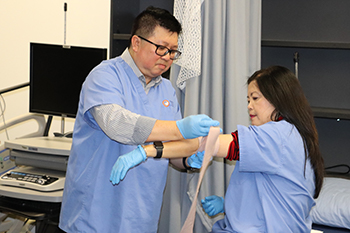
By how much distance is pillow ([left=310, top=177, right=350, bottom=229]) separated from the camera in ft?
5.98

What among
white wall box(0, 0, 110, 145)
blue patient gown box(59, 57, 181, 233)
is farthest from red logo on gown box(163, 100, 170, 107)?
white wall box(0, 0, 110, 145)

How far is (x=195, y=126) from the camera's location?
1303mm

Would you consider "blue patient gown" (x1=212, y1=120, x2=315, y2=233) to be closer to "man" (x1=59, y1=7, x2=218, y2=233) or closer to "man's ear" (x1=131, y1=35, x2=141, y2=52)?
"man" (x1=59, y1=7, x2=218, y2=233)

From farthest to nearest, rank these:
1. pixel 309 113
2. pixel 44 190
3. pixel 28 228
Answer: pixel 28 228
pixel 44 190
pixel 309 113

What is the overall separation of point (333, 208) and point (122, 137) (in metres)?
1.11

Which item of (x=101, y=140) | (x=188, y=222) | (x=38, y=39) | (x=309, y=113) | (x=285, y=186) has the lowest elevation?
(x=188, y=222)

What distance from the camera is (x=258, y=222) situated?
1377mm

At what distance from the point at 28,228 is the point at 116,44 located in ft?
4.23

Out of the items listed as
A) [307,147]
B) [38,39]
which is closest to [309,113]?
[307,147]

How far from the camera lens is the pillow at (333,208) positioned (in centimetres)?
182

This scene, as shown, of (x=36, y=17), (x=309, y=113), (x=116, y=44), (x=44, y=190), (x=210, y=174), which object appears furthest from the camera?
(x=36, y=17)

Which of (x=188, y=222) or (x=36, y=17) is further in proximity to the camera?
(x=36, y=17)

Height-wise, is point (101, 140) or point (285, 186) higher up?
point (101, 140)

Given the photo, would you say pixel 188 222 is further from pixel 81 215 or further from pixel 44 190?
pixel 44 190
